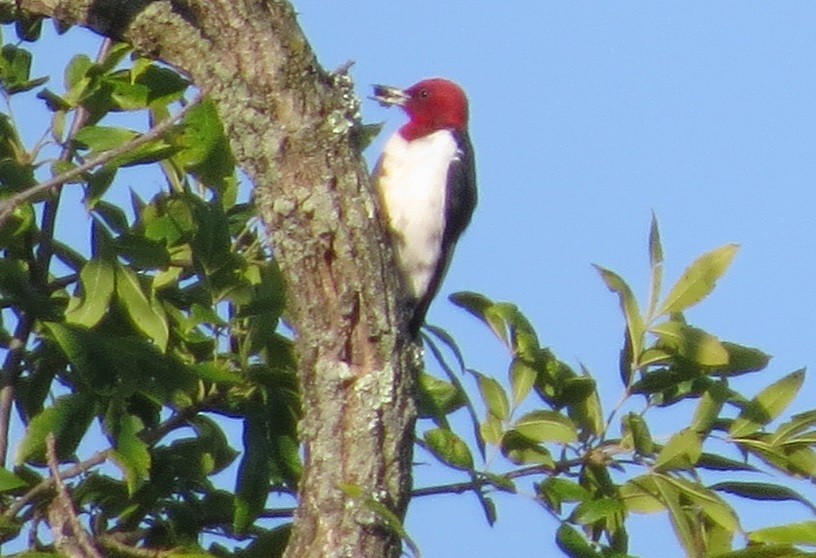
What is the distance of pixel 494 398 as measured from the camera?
3.63 metres

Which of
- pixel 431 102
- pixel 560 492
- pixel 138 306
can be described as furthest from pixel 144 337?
pixel 431 102

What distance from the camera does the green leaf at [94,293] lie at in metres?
3.39

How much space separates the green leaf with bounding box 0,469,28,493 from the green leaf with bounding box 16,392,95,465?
3.9 inches

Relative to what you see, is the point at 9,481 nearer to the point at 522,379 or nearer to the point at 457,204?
the point at 522,379

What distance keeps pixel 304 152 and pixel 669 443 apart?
1.00 meters

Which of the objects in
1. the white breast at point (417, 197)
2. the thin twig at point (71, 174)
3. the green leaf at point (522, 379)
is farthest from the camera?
the white breast at point (417, 197)

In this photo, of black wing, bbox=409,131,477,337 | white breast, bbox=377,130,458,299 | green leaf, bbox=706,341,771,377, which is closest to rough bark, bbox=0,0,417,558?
green leaf, bbox=706,341,771,377

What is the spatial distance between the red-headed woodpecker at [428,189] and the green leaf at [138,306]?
1.08m

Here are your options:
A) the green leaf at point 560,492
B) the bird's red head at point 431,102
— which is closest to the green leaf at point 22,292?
the green leaf at point 560,492

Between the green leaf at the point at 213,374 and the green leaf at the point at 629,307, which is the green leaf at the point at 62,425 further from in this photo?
the green leaf at the point at 629,307

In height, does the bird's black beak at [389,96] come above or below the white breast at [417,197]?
above

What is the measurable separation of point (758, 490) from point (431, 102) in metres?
2.30

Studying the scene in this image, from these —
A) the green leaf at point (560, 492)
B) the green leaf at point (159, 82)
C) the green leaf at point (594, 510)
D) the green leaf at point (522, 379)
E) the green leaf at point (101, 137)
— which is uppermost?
the green leaf at point (159, 82)

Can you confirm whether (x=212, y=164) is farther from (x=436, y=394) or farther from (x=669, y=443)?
(x=669, y=443)
